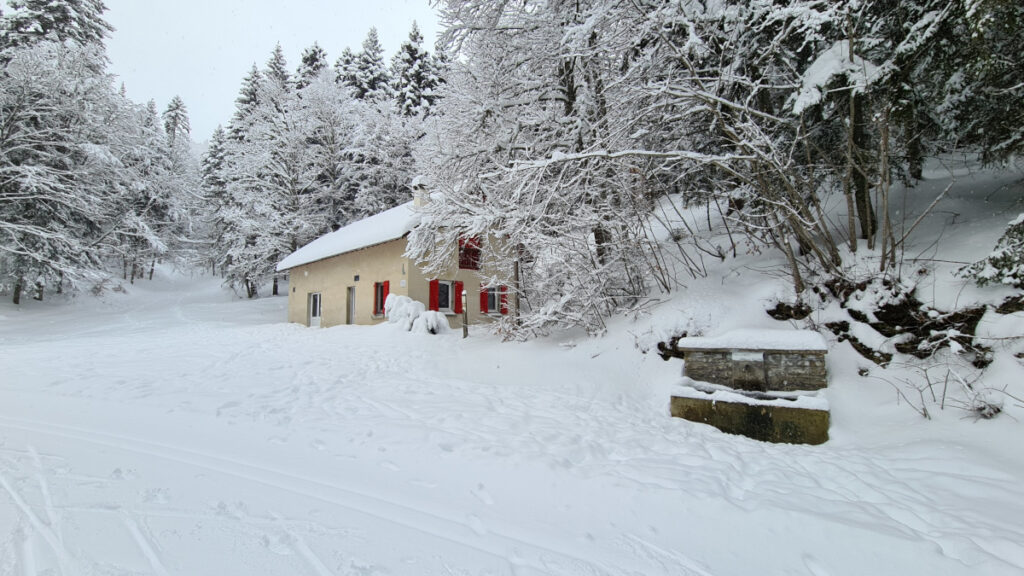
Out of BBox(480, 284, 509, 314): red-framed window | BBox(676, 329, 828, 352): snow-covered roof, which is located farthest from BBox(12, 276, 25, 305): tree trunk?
BBox(676, 329, 828, 352): snow-covered roof

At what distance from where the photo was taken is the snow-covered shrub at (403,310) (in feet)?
38.0

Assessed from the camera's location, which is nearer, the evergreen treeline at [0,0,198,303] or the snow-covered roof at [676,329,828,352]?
the snow-covered roof at [676,329,828,352]

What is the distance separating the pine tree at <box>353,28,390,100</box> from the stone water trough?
2561 cm

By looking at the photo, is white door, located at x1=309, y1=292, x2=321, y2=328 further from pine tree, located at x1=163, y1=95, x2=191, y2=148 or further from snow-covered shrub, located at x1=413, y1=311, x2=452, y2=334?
pine tree, located at x1=163, y1=95, x2=191, y2=148

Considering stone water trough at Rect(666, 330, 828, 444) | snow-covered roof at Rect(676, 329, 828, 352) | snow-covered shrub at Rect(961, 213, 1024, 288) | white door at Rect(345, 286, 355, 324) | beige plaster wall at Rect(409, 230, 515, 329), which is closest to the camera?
snow-covered shrub at Rect(961, 213, 1024, 288)

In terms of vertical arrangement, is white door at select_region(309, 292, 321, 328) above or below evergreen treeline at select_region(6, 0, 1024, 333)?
below

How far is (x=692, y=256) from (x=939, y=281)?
357 centimetres

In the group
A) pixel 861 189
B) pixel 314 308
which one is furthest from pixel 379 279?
pixel 861 189

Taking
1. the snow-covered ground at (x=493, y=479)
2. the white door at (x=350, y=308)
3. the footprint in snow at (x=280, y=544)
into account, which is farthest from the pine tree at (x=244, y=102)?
the footprint in snow at (x=280, y=544)

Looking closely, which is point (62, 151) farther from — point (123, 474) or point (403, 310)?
point (123, 474)

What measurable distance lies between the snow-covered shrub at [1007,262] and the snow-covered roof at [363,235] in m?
10.3

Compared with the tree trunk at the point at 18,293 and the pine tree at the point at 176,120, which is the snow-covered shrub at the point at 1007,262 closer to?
the tree trunk at the point at 18,293

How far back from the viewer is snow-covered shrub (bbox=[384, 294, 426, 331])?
11.6 meters

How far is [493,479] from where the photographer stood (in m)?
3.11
